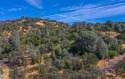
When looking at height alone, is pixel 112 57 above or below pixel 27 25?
below

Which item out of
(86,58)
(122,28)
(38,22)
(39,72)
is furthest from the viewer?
(38,22)

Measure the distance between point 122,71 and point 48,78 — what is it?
2504 centimetres

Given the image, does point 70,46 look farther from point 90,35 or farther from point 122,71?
point 122,71

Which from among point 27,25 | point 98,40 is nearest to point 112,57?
point 98,40

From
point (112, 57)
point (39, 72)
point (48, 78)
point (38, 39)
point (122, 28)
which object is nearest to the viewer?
point (48, 78)

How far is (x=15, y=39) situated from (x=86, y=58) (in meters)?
42.3

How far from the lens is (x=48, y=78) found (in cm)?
7112

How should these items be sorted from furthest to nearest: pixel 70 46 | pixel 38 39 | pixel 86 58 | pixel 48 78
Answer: pixel 38 39 < pixel 70 46 < pixel 86 58 < pixel 48 78

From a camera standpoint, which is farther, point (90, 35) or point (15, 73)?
point (90, 35)

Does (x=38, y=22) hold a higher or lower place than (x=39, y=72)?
higher

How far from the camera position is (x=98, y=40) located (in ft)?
332

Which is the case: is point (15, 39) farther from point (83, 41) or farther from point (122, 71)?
point (122, 71)

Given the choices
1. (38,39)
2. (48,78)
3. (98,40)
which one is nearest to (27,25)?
(38,39)

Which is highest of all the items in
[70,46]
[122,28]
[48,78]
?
[122,28]
